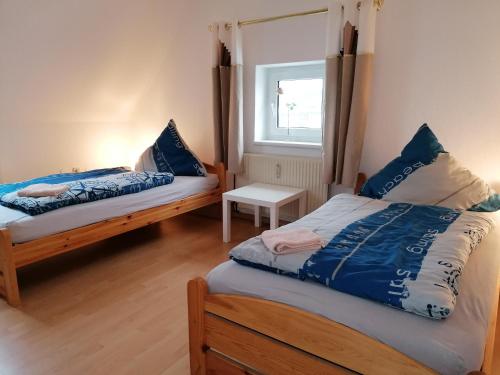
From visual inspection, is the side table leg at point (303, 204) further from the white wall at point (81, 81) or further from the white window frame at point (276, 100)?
the white wall at point (81, 81)

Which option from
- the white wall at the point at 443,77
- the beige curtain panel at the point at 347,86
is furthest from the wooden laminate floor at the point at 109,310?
the white wall at the point at 443,77

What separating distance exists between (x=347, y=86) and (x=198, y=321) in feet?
7.56

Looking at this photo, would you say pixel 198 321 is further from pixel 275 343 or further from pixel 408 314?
pixel 408 314

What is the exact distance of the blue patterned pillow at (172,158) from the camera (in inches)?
155

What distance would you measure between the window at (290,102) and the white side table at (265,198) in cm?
62

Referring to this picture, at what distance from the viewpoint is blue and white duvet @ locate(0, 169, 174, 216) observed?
8.26 ft

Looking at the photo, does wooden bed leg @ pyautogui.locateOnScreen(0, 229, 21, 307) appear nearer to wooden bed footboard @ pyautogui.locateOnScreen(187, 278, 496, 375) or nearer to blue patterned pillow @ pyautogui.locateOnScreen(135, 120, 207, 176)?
wooden bed footboard @ pyautogui.locateOnScreen(187, 278, 496, 375)

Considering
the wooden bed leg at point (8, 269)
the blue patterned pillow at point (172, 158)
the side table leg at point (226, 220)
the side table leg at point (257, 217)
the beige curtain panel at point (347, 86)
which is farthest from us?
the blue patterned pillow at point (172, 158)

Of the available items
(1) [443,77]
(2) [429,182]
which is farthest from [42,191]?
(1) [443,77]

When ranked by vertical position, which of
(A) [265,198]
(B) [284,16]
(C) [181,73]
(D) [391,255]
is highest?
(B) [284,16]

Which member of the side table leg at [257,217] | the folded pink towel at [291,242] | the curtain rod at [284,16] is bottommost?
the side table leg at [257,217]

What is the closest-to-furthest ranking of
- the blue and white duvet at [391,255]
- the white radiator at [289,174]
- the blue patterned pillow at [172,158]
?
the blue and white duvet at [391,255] → the white radiator at [289,174] → the blue patterned pillow at [172,158]

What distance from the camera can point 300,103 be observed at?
3.81 metres

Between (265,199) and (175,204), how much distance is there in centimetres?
93
